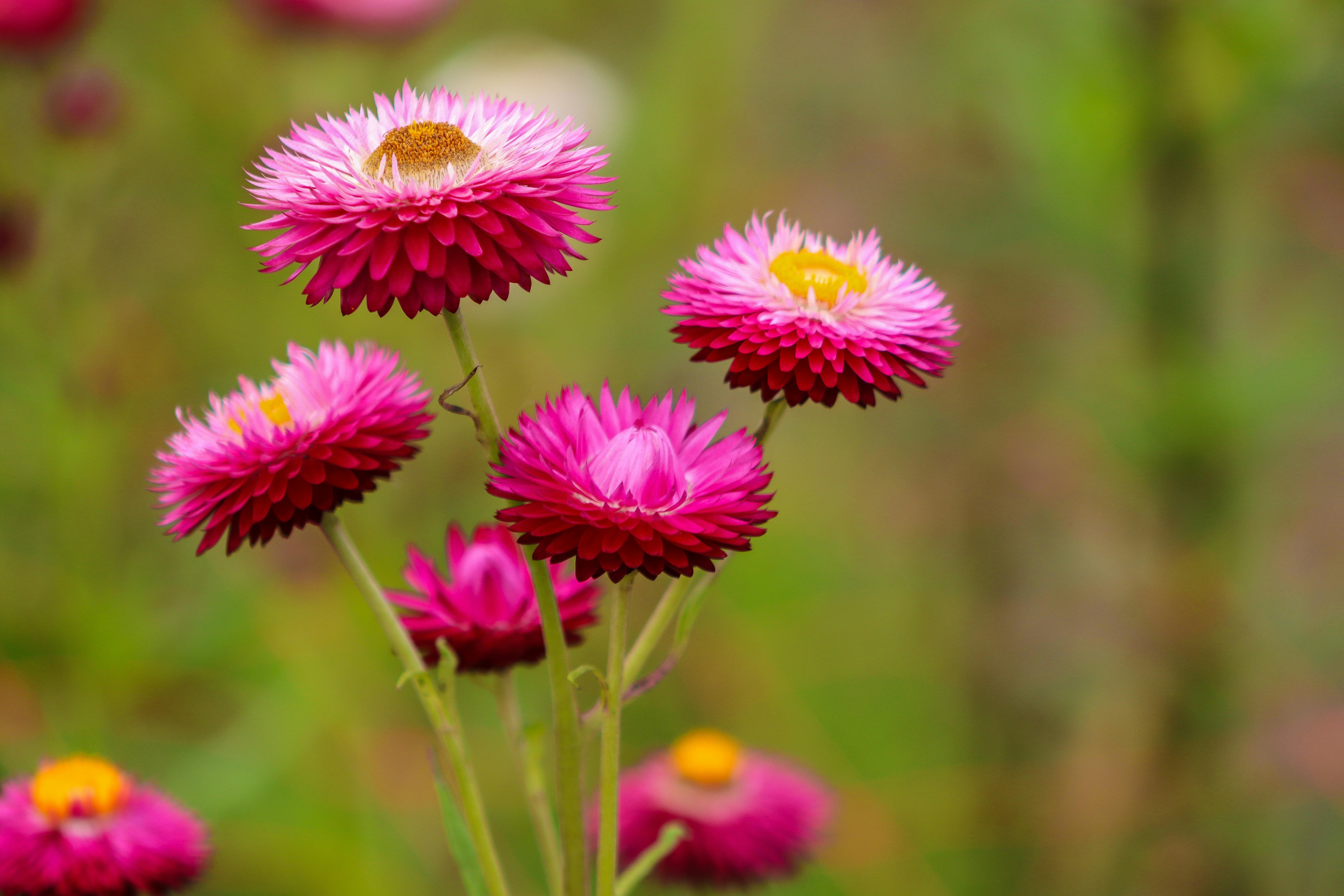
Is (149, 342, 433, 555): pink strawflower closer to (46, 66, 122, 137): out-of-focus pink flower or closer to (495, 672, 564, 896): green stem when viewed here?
(495, 672, 564, 896): green stem

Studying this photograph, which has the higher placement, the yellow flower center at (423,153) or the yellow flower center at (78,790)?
the yellow flower center at (423,153)

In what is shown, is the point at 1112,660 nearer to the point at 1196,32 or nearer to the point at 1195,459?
the point at 1195,459

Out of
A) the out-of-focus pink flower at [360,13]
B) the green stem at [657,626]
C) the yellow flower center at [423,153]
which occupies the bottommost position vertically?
the green stem at [657,626]

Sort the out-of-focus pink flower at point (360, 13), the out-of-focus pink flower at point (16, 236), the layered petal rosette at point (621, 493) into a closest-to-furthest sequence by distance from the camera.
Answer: the layered petal rosette at point (621, 493) < the out-of-focus pink flower at point (16, 236) < the out-of-focus pink flower at point (360, 13)

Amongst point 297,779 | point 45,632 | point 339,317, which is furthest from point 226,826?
point 339,317

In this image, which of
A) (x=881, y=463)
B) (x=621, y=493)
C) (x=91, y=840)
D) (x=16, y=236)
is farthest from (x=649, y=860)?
(x=881, y=463)

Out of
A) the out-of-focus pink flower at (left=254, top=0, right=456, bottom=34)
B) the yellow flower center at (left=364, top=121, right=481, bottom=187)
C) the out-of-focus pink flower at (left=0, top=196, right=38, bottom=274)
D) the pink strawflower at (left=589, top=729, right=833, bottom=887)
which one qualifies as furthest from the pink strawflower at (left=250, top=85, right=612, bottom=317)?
the out-of-focus pink flower at (left=254, top=0, right=456, bottom=34)

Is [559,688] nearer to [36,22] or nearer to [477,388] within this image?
[477,388]

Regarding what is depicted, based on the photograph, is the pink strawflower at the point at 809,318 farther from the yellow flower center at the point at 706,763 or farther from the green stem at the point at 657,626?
the yellow flower center at the point at 706,763

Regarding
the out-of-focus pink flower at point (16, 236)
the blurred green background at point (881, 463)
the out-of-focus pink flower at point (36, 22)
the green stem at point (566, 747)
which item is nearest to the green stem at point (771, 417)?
the green stem at point (566, 747)
